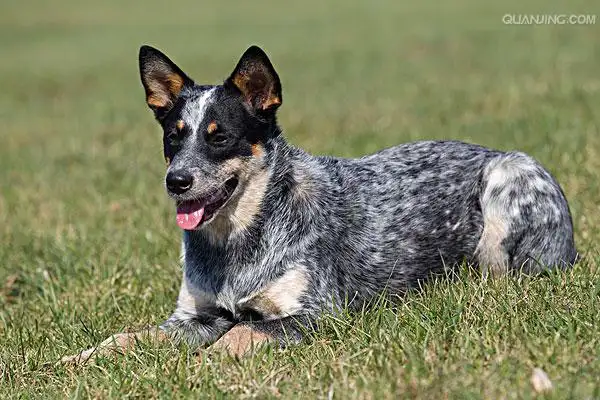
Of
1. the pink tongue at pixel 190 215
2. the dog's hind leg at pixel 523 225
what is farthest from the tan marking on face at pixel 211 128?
the dog's hind leg at pixel 523 225

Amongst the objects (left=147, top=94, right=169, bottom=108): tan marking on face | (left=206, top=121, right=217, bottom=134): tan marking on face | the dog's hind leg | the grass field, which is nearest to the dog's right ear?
(left=147, top=94, right=169, bottom=108): tan marking on face

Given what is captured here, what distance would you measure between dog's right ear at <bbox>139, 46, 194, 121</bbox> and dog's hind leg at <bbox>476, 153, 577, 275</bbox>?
239 centimetres

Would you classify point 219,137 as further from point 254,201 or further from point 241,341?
point 241,341

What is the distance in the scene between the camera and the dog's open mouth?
580 centimetres

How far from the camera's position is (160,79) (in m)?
6.18

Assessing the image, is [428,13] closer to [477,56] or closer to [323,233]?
[477,56]

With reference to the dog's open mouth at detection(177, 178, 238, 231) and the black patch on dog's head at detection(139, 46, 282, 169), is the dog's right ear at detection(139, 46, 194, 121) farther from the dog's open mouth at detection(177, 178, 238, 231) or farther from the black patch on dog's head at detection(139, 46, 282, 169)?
the dog's open mouth at detection(177, 178, 238, 231)

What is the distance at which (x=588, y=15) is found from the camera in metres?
22.8

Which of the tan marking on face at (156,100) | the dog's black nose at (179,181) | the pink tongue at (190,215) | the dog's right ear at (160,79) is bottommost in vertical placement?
the pink tongue at (190,215)

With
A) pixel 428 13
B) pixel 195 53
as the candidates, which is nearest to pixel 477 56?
pixel 195 53

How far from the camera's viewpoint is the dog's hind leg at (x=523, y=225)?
6.47 metres

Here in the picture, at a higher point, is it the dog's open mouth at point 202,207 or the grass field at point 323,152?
the dog's open mouth at point 202,207

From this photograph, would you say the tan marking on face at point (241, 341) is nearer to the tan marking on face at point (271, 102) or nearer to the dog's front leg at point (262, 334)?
the dog's front leg at point (262, 334)

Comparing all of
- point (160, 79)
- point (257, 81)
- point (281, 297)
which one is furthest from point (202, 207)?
point (160, 79)
